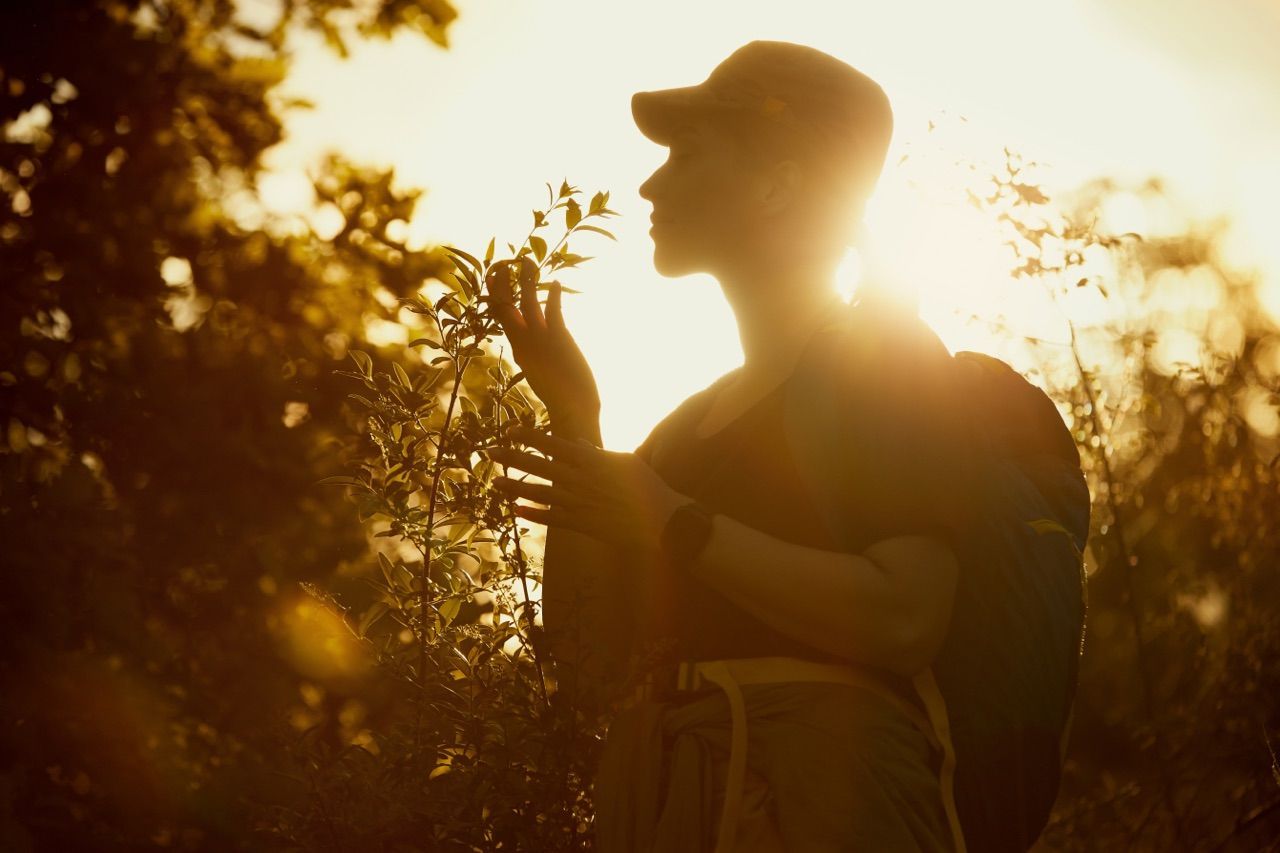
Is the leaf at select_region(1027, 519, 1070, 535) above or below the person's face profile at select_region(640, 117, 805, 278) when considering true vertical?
below

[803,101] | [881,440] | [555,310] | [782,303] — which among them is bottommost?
[881,440]

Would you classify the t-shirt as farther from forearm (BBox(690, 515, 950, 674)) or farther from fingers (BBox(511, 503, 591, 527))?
fingers (BBox(511, 503, 591, 527))

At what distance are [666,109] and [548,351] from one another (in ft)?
1.94

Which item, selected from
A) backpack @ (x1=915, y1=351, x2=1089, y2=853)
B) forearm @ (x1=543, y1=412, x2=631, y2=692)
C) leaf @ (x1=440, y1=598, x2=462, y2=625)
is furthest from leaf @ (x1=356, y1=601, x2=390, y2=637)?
backpack @ (x1=915, y1=351, x2=1089, y2=853)

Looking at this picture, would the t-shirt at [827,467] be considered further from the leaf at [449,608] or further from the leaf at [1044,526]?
the leaf at [449,608]

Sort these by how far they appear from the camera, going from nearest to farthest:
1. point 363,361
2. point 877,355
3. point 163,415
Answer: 1. point 877,355
2. point 363,361
3. point 163,415

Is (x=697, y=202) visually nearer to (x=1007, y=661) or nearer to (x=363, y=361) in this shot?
(x=363, y=361)

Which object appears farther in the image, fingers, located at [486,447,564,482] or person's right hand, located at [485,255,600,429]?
person's right hand, located at [485,255,600,429]

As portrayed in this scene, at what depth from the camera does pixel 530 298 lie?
9.11ft

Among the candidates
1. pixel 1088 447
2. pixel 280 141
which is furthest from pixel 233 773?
pixel 1088 447

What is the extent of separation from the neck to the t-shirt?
15 cm

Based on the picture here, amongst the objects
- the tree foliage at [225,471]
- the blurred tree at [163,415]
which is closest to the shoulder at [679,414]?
the tree foliage at [225,471]

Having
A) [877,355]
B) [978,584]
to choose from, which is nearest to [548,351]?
[877,355]

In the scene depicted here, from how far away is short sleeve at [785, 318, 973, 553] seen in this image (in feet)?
7.50
